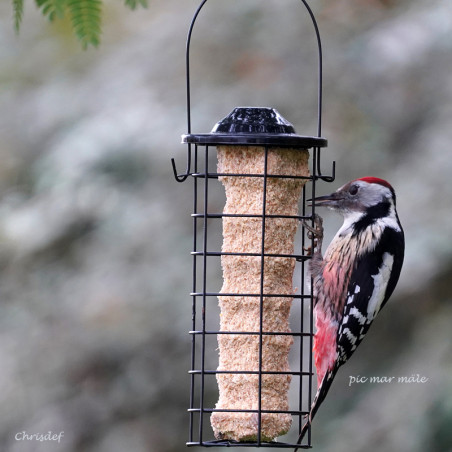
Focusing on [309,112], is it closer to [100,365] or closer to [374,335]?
[374,335]

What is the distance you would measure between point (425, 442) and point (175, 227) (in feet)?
7.35

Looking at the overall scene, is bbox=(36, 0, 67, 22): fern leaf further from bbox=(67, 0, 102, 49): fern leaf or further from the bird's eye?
the bird's eye

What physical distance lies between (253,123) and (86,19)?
161 centimetres

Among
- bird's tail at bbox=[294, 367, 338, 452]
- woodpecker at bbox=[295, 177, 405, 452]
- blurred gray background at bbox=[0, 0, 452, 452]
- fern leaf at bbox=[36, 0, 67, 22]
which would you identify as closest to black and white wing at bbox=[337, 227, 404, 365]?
woodpecker at bbox=[295, 177, 405, 452]

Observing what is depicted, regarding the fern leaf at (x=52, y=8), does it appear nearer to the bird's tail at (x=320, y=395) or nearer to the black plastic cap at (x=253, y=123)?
the black plastic cap at (x=253, y=123)

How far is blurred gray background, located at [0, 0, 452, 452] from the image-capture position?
7066 millimetres

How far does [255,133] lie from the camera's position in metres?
4.68

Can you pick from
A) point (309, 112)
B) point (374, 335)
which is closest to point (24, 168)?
point (309, 112)

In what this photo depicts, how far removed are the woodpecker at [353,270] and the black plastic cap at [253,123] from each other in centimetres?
69

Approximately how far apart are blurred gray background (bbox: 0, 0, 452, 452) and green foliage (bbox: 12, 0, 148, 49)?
376cm

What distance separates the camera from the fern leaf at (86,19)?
3.18 metres

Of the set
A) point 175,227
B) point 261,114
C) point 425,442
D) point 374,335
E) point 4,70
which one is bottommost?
point 425,442

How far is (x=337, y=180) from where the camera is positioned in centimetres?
747

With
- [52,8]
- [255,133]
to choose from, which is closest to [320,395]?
[255,133]
